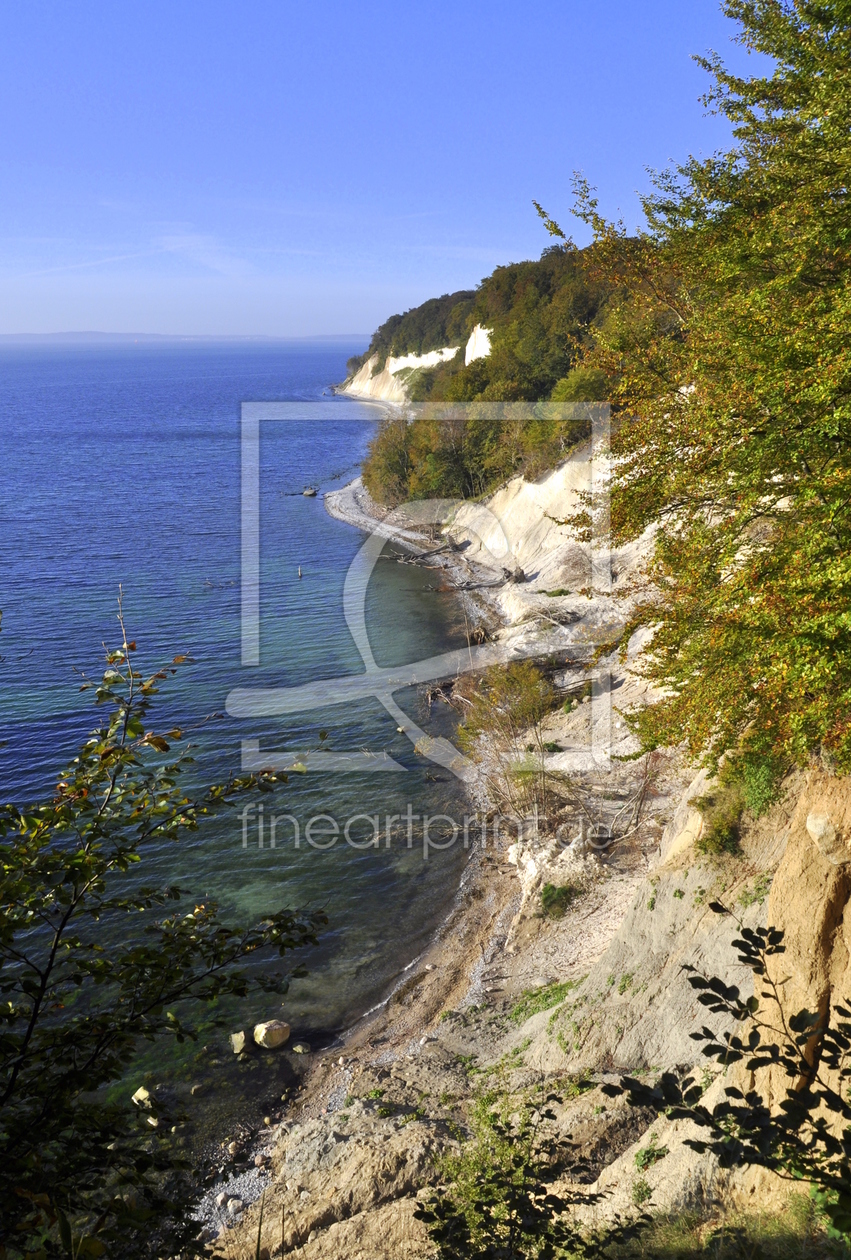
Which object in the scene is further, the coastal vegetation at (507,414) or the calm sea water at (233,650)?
the coastal vegetation at (507,414)

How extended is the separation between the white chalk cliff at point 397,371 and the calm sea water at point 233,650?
23578 millimetres

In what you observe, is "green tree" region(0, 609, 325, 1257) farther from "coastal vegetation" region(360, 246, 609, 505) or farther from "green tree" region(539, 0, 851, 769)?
"coastal vegetation" region(360, 246, 609, 505)

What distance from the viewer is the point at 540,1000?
61.3 feet

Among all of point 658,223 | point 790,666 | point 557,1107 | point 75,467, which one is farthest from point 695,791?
point 75,467

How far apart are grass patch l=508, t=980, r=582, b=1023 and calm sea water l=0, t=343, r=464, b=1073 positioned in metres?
4.37

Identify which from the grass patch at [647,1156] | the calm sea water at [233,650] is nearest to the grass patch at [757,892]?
the grass patch at [647,1156]

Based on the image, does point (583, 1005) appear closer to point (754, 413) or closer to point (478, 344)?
point (754, 413)

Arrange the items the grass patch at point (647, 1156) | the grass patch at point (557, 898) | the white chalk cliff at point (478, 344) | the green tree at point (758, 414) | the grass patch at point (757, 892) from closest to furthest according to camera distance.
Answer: the green tree at point (758, 414), the grass patch at point (647, 1156), the grass patch at point (757, 892), the grass patch at point (557, 898), the white chalk cliff at point (478, 344)

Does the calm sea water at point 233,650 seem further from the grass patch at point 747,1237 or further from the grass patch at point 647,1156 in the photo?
the grass patch at point 747,1237

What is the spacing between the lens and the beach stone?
19.7m

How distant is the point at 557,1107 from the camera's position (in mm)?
13977


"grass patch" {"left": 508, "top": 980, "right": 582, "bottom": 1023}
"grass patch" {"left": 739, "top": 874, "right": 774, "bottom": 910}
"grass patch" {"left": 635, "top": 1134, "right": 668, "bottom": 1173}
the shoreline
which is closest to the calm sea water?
the shoreline

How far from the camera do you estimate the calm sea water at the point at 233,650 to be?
24516 millimetres

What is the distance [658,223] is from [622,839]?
16156mm
